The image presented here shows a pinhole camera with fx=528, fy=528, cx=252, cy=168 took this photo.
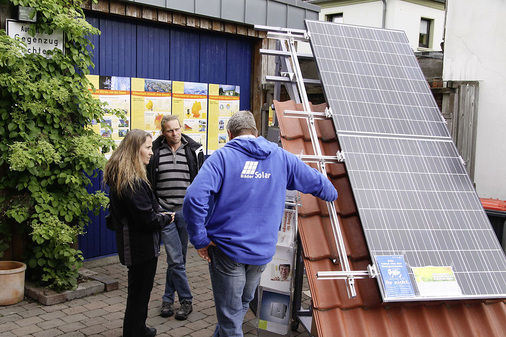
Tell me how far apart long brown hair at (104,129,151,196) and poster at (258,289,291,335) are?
153cm

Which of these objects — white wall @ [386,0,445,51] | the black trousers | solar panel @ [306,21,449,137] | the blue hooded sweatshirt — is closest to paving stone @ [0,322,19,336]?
the black trousers

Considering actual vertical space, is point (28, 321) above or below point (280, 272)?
below

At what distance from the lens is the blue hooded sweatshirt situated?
3.54 metres

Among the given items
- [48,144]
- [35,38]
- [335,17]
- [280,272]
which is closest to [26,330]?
[48,144]

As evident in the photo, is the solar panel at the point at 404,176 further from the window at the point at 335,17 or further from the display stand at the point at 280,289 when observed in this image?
the window at the point at 335,17

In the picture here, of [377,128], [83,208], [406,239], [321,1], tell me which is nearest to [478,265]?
[406,239]

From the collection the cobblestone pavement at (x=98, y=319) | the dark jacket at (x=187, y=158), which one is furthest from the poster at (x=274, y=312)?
the dark jacket at (x=187, y=158)

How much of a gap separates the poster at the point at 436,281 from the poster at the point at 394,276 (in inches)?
3.3

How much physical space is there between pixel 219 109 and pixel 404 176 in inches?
193

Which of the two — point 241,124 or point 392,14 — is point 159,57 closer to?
point 241,124

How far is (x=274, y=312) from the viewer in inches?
186

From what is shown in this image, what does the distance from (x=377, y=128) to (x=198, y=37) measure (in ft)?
15.0

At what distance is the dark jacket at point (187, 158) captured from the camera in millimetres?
5371

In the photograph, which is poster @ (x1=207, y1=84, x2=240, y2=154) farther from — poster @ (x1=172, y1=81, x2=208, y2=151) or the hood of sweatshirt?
the hood of sweatshirt
